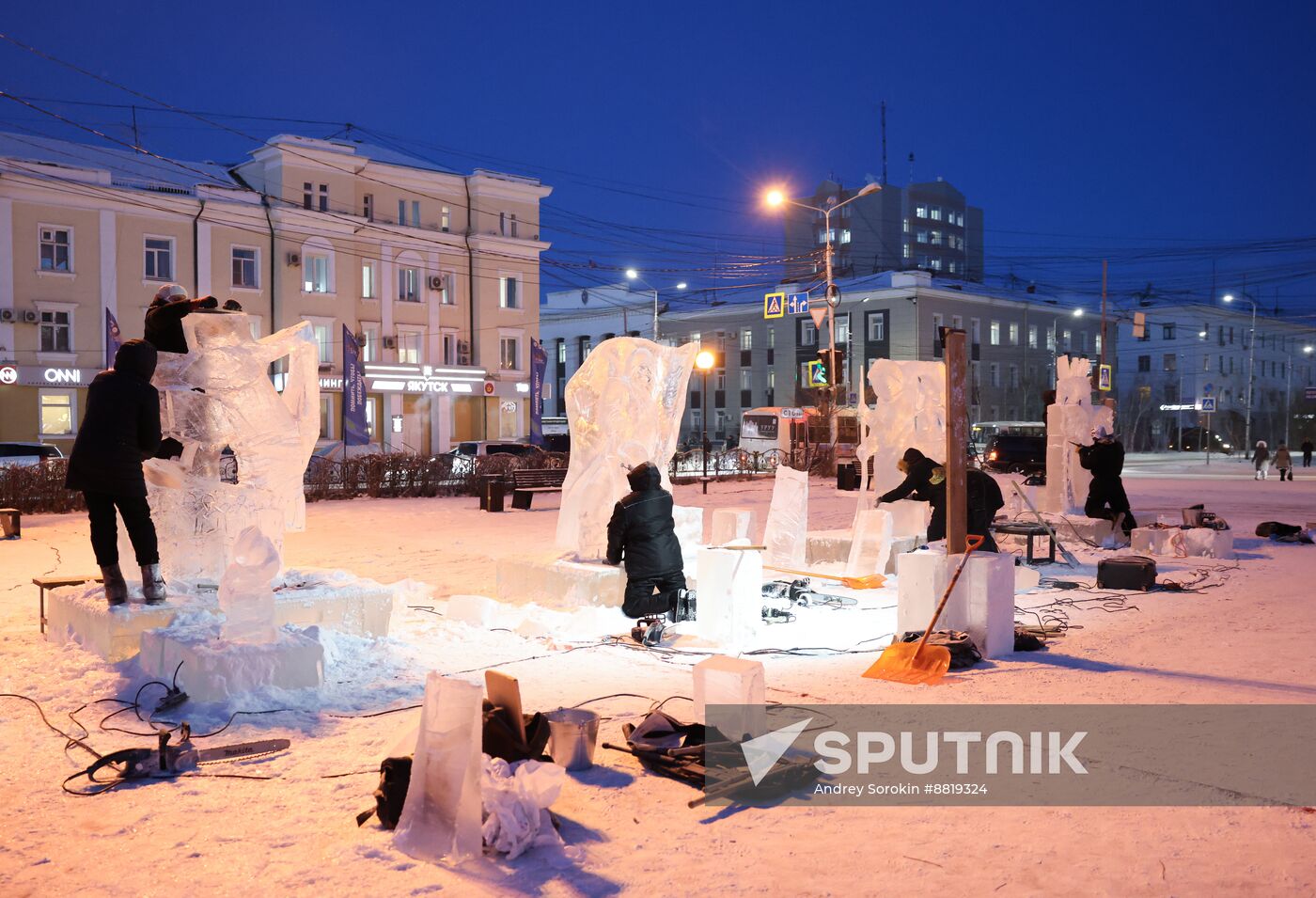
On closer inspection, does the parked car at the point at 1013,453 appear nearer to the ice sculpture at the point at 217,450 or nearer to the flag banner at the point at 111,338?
the flag banner at the point at 111,338

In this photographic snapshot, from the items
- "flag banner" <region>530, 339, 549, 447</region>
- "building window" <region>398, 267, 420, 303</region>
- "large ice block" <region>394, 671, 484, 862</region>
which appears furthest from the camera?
"building window" <region>398, 267, 420, 303</region>

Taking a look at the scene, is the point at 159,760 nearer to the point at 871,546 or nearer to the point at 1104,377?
the point at 871,546

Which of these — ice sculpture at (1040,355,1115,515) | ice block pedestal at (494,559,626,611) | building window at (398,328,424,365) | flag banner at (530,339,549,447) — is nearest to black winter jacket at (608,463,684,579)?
ice block pedestal at (494,559,626,611)

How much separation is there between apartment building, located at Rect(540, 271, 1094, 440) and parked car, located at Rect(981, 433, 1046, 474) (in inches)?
381

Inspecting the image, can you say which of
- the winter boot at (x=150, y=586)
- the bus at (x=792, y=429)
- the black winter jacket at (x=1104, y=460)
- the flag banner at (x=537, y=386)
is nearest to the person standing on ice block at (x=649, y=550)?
the winter boot at (x=150, y=586)

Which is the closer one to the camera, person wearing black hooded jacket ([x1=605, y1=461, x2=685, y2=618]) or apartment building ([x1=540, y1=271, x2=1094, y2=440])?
person wearing black hooded jacket ([x1=605, y1=461, x2=685, y2=618])

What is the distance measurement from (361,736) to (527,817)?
1.68 m

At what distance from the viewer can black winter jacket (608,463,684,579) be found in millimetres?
8656

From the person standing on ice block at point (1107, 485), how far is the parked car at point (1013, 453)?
2170 cm

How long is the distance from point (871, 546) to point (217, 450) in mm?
6696

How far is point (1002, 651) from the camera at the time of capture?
7.55m

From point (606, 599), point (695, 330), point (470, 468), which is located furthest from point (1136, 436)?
point (606, 599)

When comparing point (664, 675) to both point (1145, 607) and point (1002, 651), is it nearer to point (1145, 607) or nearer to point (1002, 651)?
point (1002, 651)

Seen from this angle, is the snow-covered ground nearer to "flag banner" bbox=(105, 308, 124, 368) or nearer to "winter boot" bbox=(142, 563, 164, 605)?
"winter boot" bbox=(142, 563, 164, 605)
